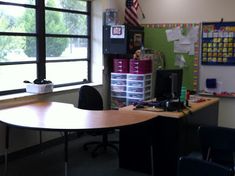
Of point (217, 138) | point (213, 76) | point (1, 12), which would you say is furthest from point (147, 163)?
point (1, 12)

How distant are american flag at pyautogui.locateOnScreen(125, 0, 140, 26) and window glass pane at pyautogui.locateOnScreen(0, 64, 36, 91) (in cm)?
205

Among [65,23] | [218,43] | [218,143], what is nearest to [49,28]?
[65,23]

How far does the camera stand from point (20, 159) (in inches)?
184

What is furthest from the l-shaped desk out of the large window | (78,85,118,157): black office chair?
the large window

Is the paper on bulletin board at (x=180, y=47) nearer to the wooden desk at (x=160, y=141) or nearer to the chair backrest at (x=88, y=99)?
the wooden desk at (x=160, y=141)

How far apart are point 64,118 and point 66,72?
213cm

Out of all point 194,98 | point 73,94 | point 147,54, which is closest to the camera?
point 194,98

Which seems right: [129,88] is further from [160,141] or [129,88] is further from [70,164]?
[160,141]

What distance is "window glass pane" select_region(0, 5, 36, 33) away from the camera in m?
4.61

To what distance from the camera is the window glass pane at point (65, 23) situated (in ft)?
17.6

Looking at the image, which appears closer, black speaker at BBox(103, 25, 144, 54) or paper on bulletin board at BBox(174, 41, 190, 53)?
black speaker at BBox(103, 25, 144, 54)

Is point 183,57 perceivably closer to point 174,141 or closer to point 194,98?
point 194,98

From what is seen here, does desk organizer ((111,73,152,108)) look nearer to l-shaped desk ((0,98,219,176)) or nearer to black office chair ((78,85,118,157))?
black office chair ((78,85,118,157))

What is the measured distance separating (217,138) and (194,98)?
194 centimetres
